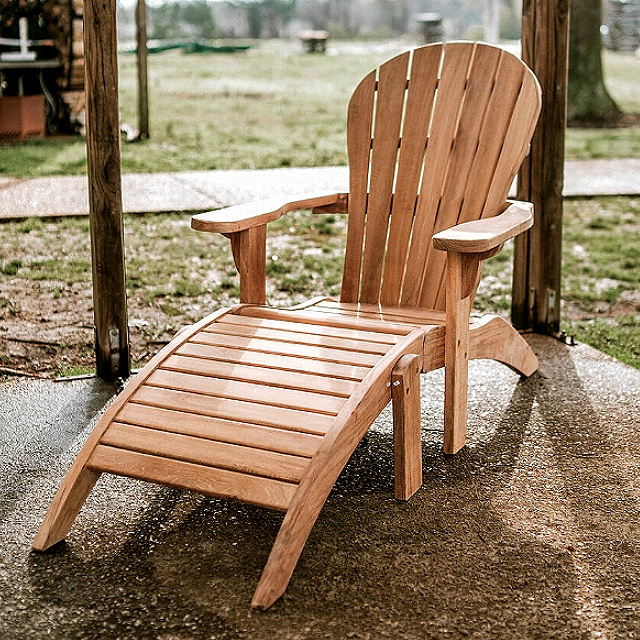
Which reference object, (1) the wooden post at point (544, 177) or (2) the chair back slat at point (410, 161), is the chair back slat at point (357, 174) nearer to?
(2) the chair back slat at point (410, 161)

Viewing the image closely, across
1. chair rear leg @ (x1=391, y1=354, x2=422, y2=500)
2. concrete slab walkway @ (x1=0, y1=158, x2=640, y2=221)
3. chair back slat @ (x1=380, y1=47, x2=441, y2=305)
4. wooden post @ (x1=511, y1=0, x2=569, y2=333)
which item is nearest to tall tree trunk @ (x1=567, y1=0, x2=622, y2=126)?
concrete slab walkway @ (x1=0, y1=158, x2=640, y2=221)

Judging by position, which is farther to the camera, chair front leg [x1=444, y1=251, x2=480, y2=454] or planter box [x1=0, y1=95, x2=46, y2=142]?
planter box [x1=0, y1=95, x2=46, y2=142]

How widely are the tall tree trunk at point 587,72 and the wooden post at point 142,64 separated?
4.27 metres

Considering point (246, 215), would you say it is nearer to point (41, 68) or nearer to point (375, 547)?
point (375, 547)

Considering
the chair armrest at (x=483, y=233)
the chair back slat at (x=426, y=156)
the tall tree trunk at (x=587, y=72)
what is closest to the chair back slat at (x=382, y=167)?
the chair back slat at (x=426, y=156)

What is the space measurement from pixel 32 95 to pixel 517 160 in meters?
6.29

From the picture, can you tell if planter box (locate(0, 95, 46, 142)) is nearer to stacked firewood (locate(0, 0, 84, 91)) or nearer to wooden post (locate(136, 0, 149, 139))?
stacked firewood (locate(0, 0, 84, 91))

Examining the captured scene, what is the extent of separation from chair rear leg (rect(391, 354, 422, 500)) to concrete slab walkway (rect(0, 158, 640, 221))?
3.15m

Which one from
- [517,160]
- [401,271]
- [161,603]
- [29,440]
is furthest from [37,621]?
[517,160]

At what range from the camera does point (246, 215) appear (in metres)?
2.56

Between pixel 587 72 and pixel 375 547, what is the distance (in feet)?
27.4

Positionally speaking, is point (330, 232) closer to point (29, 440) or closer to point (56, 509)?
point (29, 440)

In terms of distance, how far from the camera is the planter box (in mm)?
7863

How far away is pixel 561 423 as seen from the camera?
2.84 meters
